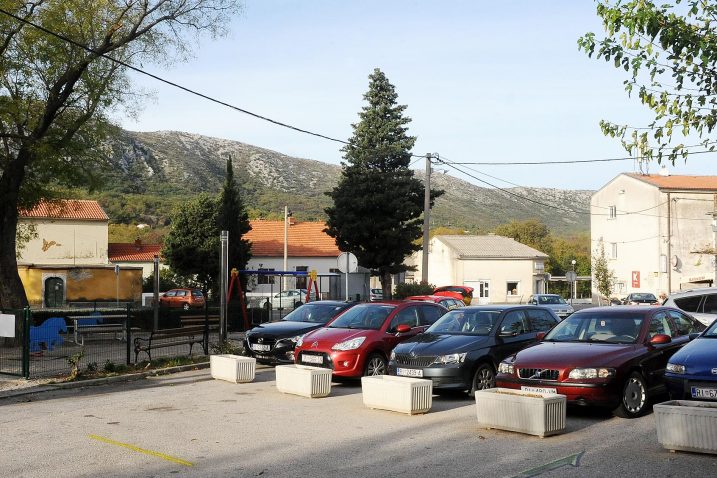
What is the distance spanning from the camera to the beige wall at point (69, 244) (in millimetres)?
59750

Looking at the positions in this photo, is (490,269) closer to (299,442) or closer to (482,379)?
(482,379)

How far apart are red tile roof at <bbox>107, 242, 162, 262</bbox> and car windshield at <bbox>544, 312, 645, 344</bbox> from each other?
5397 cm

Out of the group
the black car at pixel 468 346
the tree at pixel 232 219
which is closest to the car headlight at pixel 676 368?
the black car at pixel 468 346

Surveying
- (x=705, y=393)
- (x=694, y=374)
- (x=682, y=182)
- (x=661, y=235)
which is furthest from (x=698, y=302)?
(x=682, y=182)

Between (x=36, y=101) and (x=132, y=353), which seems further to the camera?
(x=36, y=101)

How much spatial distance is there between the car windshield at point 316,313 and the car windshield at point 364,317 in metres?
2.23

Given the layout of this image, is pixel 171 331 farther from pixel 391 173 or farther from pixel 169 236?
pixel 169 236

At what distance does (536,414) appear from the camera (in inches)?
382

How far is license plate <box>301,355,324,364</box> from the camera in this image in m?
14.8

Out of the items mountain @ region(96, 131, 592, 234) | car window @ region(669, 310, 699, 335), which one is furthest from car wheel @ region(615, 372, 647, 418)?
mountain @ region(96, 131, 592, 234)

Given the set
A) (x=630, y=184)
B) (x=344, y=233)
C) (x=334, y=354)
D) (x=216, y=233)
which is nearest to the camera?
(x=334, y=354)

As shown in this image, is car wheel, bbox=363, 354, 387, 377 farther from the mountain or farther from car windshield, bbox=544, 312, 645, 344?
the mountain

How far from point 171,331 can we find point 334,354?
532 centimetres

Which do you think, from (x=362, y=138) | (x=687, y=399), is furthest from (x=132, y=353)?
(x=362, y=138)
